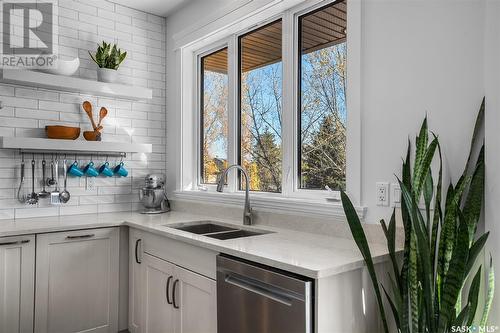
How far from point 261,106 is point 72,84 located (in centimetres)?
142

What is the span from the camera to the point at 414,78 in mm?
1742

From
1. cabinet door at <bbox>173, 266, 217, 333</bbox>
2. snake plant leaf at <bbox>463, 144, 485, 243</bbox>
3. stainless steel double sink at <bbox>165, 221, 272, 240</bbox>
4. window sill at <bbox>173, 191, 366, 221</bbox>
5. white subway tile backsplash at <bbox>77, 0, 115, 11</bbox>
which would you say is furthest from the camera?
white subway tile backsplash at <bbox>77, 0, 115, 11</bbox>

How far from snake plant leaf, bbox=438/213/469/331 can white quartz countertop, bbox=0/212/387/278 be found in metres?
0.32

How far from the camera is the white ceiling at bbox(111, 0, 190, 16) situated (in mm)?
3238

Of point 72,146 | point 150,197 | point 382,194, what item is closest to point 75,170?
→ point 72,146

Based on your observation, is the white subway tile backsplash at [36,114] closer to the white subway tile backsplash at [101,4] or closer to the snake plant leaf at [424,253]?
the white subway tile backsplash at [101,4]

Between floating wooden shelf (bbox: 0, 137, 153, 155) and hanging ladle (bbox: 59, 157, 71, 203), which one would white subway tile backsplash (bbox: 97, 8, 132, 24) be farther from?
hanging ladle (bbox: 59, 157, 71, 203)

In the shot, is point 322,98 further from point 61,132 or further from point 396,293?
point 61,132

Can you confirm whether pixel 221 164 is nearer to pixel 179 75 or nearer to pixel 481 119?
pixel 179 75

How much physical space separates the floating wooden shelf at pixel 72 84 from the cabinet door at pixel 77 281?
1.09 meters

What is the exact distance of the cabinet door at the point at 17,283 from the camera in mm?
2285

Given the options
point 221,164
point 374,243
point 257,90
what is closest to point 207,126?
point 221,164

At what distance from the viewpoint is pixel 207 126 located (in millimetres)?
3344

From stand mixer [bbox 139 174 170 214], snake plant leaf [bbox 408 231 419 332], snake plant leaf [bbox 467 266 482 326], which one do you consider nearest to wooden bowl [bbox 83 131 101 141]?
stand mixer [bbox 139 174 170 214]
